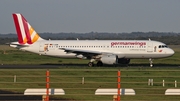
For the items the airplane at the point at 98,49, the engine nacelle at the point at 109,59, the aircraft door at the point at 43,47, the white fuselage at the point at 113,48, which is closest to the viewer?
the engine nacelle at the point at 109,59

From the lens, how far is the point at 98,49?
57000 mm

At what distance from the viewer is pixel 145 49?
5559 cm

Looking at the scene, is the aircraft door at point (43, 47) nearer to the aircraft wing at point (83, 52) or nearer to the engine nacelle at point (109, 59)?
the aircraft wing at point (83, 52)

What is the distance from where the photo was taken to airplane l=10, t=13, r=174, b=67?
182 ft

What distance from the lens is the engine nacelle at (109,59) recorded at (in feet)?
175

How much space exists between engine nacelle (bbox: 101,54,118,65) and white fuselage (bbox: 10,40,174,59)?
195 centimetres
